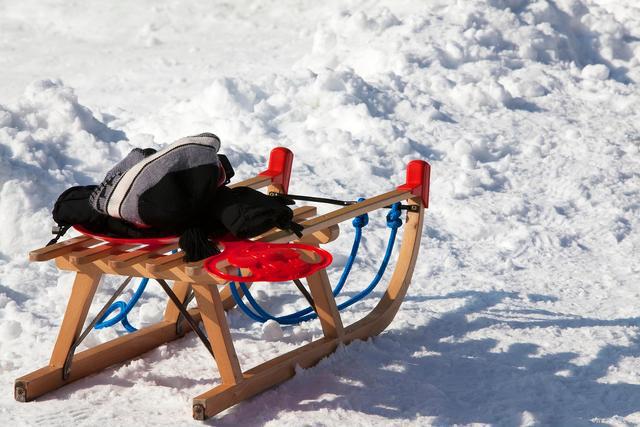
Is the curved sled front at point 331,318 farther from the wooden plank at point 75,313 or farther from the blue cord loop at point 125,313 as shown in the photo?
the blue cord loop at point 125,313

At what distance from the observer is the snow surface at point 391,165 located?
Answer: 3.90 meters

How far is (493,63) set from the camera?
8102 mm

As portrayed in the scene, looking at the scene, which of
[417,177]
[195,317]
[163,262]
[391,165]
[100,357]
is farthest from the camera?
[391,165]

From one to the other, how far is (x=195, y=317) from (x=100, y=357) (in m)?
0.61

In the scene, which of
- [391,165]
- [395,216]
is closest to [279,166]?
[395,216]

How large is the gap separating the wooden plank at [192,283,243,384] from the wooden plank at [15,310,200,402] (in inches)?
23.9

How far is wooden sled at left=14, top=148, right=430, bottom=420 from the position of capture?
11.6ft

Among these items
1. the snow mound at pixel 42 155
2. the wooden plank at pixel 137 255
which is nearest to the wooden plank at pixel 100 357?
the wooden plank at pixel 137 255

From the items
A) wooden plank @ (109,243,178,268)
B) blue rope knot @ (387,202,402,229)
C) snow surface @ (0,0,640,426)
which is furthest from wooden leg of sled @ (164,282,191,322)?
blue rope knot @ (387,202,402,229)

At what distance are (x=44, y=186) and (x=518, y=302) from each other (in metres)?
2.52

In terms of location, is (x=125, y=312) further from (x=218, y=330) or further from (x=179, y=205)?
(x=179, y=205)

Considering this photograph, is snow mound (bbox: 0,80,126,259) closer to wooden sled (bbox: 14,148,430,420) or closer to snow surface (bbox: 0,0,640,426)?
snow surface (bbox: 0,0,640,426)

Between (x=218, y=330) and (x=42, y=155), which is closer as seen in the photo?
(x=218, y=330)

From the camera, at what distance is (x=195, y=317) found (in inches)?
179
